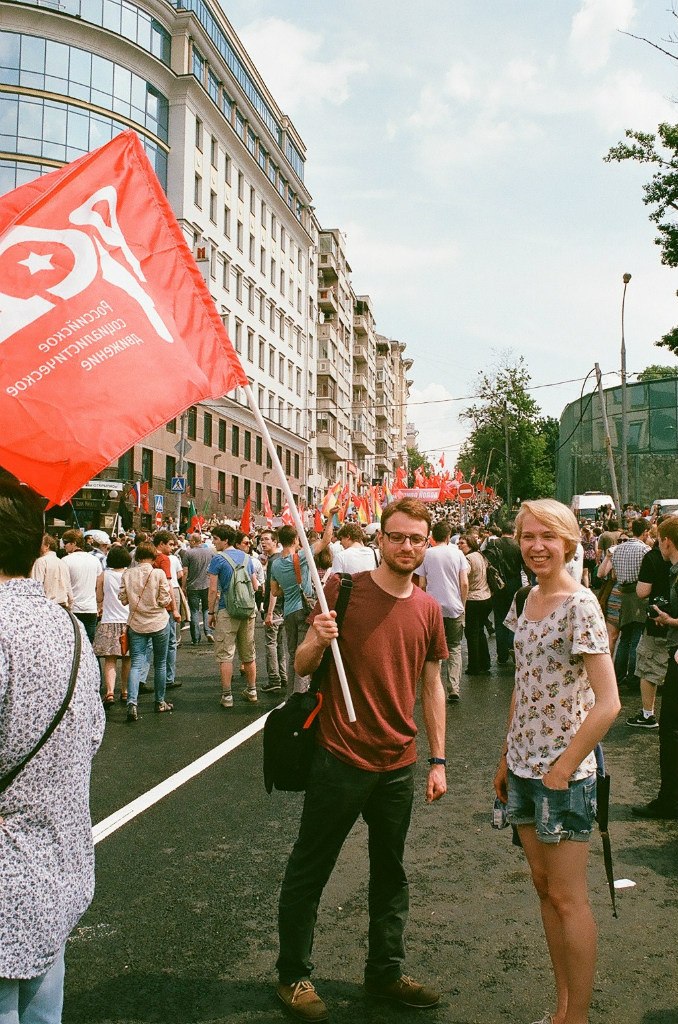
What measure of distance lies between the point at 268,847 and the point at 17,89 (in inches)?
1480

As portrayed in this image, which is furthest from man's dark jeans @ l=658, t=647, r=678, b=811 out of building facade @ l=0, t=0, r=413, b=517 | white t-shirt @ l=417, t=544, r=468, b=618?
building facade @ l=0, t=0, r=413, b=517

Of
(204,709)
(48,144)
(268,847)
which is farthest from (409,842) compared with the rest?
(48,144)

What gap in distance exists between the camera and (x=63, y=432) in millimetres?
3127

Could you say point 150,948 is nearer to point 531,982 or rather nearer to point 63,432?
point 531,982

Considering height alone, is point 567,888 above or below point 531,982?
above

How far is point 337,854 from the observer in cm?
352

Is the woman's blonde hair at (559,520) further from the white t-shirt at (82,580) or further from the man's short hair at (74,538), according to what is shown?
the man's short hair at (74,538)

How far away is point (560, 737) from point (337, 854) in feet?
3.44

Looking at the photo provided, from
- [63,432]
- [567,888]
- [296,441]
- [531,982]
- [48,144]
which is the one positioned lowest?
[531,982]

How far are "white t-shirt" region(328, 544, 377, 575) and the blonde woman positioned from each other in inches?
237

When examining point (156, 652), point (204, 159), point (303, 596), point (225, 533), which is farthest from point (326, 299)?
point (156, 652)

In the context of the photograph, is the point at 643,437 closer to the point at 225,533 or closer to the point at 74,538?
the point at 225,533

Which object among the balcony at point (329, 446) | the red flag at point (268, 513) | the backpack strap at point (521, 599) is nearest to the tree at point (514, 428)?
the balcony at point (329, 446)

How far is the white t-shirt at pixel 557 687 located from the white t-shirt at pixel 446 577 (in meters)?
6.65
